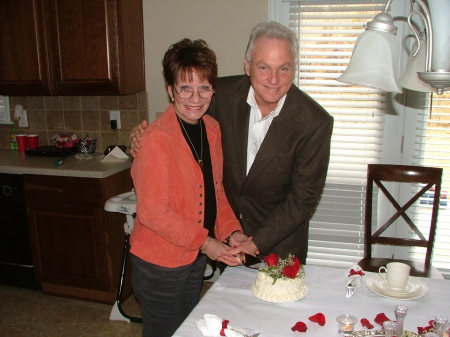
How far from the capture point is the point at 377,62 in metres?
1.12

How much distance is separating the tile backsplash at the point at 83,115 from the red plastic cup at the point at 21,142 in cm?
12

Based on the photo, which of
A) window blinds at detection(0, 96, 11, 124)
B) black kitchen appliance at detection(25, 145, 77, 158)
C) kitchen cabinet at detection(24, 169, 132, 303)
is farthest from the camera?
window blinds at detection(0, 96, 11, 124)

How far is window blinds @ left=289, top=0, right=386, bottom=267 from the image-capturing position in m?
2.78

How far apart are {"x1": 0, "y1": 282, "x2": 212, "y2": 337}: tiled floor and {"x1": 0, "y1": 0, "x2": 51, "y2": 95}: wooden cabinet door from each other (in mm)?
1404

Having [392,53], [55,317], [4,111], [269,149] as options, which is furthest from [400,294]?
[4,111]

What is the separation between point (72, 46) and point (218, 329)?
229cm

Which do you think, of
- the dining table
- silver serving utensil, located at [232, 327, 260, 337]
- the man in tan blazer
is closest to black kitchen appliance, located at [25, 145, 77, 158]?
the man in tan blazer

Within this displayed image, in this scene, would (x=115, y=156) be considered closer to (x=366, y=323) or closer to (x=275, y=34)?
(x=275, y=34)

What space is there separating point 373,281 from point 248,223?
577 millimetres

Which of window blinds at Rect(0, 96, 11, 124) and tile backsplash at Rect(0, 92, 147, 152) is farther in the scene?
window blinds at Rect(0, 96, 11, 124)

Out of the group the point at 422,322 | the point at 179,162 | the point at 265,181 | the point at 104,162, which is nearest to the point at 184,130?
the point at 179,162

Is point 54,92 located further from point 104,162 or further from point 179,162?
point 179,162

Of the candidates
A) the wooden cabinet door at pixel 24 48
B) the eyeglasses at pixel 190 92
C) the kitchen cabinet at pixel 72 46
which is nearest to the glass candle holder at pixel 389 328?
the eyeglasses at pixel 190 92

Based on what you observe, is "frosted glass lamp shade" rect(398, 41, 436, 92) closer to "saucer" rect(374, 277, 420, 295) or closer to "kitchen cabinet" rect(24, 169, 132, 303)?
"saucer" rect(374, 277, 420, 295)
